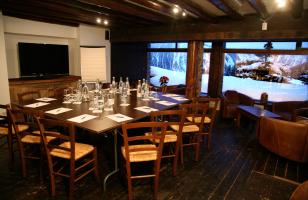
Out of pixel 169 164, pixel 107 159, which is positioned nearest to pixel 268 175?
pixel 169 164

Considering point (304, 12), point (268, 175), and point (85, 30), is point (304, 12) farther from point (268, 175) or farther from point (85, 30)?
point (85, 30)

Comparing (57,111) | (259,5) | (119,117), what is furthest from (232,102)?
(57,111)

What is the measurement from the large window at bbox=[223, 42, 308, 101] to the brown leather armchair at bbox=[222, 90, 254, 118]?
735 millimetres

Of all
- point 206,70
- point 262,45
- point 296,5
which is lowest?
point 206,70

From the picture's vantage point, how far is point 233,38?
4.62 m

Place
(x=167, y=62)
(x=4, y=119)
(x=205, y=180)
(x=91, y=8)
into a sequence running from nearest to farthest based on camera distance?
1. (x=205, y=180)
2. (x=4, y=119)
3. (x=91, y=8)
4. (x=167, y=62)

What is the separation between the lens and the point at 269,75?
19.0 ft

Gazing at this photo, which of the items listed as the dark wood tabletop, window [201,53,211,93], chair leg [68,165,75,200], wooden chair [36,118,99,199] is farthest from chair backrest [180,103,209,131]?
window [201,53,211,93]

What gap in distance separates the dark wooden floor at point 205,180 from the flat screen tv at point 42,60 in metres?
2.41

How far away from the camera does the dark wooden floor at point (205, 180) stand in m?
2.43

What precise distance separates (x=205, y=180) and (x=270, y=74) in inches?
167

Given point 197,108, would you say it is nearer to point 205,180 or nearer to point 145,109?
point 145,109

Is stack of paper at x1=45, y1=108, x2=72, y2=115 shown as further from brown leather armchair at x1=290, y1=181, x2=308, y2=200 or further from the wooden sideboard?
brown leather armchair at x1=290, y1=181, x2=308, y2=200

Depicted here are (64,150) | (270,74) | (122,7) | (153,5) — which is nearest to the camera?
(64,150)
